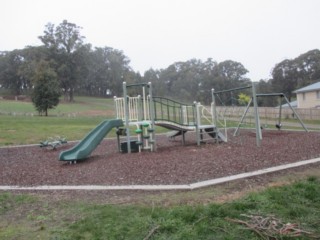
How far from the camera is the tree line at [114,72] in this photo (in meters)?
68.8

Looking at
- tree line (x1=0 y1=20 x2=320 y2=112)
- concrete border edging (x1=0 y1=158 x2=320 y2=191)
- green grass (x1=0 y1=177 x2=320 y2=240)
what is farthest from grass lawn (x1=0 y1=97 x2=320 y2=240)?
tree line (x1=0 y1=20 x2=320 y2=112)

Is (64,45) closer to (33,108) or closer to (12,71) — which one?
(33,108)

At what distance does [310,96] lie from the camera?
45219mm

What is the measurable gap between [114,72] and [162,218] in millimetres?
95933

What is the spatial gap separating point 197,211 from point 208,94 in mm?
68981

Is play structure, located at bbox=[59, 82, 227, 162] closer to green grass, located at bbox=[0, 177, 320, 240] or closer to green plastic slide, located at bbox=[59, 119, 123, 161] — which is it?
green plastic slide, located at bbox=[59, 119, 123, 161]

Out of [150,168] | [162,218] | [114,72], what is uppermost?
[114,72]

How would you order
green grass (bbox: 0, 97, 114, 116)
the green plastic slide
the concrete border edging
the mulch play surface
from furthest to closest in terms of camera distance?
1. green grass (bbox: 0, 97, 114, 116)
2. the green plastic slide
3. the mulch play surface
4. the concrete border edging

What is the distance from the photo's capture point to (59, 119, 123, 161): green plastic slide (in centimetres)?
990

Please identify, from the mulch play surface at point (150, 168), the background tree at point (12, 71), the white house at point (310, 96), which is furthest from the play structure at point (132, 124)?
the background tree at point (12, 71)

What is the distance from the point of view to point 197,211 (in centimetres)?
452

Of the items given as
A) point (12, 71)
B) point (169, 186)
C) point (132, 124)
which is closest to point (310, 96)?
point (132, 124)

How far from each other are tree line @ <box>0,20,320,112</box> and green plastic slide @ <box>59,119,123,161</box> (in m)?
46.6

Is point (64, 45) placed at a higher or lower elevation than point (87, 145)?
higher
